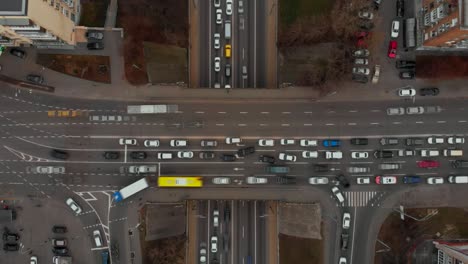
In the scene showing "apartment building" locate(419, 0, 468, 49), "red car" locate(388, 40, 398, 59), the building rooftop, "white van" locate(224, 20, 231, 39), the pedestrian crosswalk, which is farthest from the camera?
"white van" locate(224, 20, 231, 39)

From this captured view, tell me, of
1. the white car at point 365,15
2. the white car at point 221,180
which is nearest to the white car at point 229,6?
the white car at point 365,15

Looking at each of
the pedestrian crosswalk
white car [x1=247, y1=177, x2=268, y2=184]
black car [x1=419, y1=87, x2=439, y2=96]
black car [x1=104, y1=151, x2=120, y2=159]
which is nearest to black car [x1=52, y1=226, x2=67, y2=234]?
black car [x1=104, y1=151, x2=120, y2=159]

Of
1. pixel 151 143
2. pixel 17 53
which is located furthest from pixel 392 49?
pixel 17 53

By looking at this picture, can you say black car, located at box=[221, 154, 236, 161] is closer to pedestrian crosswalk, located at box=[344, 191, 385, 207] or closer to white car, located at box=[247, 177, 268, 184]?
white car, located at box=[247, 177, 268, 184]

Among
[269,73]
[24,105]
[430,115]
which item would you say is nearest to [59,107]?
[24,105]

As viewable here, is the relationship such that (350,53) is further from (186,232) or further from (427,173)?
(186,232)

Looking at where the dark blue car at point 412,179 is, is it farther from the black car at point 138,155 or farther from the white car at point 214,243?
the black car at point 138,155
